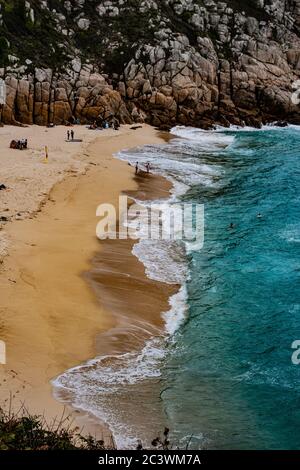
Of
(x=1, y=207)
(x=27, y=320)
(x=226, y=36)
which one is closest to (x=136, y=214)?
(x=1, y=207)

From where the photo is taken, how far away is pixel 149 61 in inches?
2746

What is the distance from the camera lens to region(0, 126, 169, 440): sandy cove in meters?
16.9

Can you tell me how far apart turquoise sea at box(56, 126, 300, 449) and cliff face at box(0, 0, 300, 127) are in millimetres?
31351

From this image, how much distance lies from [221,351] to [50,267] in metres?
9.34

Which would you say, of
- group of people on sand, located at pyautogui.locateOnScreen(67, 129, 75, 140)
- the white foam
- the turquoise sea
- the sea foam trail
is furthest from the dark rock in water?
the turquoise sea

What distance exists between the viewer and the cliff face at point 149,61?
63.7m

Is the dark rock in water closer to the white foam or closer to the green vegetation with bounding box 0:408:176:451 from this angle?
the white foam

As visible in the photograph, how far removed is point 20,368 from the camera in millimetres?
16516

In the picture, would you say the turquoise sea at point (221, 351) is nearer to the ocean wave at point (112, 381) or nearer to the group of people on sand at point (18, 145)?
the ocean wave at point (112, 381)

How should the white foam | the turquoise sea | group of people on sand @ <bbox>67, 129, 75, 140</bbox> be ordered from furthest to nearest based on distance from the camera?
the white foam < group of people on sand @ <bbox>67, 129, 75, 140</bbox> < the turquoise sea

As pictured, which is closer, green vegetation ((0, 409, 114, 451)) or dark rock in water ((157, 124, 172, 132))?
green vegetation ((0, 409, 114, 451))

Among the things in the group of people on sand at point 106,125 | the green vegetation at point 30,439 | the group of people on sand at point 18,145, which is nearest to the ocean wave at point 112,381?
the green vegetation at point 30,439
